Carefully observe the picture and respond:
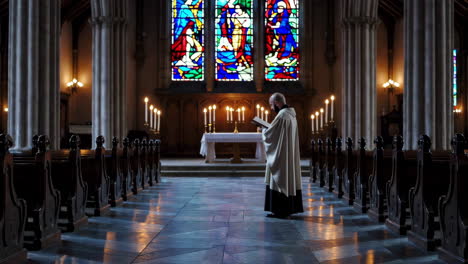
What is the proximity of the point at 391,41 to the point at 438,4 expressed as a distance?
1164 centimetres

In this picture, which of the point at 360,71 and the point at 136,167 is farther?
the point at 360,71

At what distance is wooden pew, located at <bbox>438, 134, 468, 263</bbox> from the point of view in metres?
3.93

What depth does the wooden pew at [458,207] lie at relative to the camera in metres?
3.93

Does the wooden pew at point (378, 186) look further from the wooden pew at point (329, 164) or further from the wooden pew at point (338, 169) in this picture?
the wooden pew at point (329, 164)

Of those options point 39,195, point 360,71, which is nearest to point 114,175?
point 39,195

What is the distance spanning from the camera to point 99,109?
16719mm

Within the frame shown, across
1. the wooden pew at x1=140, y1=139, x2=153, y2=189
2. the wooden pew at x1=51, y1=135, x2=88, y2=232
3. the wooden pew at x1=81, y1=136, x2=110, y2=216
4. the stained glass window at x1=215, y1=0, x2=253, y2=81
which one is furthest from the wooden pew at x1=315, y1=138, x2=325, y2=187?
the stained glass window at x1=215, y1=0, x2=253, y2=81

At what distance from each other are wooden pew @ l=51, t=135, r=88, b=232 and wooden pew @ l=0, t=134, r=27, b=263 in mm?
1411

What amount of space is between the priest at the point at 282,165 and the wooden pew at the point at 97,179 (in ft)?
7.43

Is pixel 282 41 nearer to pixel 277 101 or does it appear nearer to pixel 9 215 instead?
pixel 277 101

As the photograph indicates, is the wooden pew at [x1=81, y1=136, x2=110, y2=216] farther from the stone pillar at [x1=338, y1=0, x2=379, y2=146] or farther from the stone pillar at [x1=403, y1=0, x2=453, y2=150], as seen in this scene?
the stone pillar at [x1=338, y1=0, x2=379, y2=146]

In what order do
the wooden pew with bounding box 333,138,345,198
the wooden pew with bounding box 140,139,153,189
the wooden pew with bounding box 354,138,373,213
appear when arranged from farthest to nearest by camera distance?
the wooden pew with bounding box 140,139,153,189 < the wooden pew with bounding box 333,138,345,198 < the wooden pew with bounding box 354,138,373,213

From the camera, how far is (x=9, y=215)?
3.97 metres

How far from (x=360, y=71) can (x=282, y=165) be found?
36.9 ft
